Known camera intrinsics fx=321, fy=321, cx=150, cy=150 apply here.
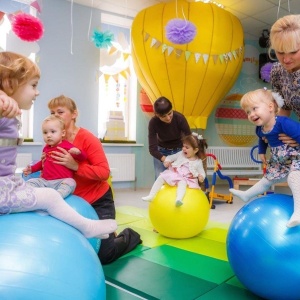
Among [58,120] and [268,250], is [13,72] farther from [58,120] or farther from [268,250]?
[268,250]

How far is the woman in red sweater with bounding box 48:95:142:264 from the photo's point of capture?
7.64ft

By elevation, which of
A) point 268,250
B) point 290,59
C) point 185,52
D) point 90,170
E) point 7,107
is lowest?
point 268,250

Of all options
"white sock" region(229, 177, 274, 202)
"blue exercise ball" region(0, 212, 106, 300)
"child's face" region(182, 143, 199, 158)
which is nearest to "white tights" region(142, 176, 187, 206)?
"child's face" region(182, 143, 199, 158)

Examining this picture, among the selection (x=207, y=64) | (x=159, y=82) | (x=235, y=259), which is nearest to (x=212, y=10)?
(x=207, y=64)

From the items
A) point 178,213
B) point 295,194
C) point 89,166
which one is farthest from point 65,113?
point 295,194

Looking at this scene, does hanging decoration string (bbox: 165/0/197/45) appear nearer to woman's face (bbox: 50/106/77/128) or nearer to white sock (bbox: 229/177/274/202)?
woman's face (bbox: 50/106/77/128)

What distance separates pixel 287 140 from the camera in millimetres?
2154

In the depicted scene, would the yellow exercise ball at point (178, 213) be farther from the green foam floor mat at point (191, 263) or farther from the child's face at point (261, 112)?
the child's face at point (261, 112)

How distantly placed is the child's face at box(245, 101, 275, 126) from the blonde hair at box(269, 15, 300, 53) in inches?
14.3

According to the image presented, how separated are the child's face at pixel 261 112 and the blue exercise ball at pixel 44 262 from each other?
1400mm

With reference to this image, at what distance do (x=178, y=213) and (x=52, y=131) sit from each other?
1.49 meters

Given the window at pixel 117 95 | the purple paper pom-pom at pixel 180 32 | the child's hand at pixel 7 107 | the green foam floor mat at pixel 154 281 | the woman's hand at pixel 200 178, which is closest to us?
the child's hand at pixel 7 107

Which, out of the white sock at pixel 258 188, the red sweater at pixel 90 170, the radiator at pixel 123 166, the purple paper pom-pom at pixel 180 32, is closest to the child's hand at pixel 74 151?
the red sweater at pixel 90 170

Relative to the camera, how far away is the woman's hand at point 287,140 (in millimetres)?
2135
